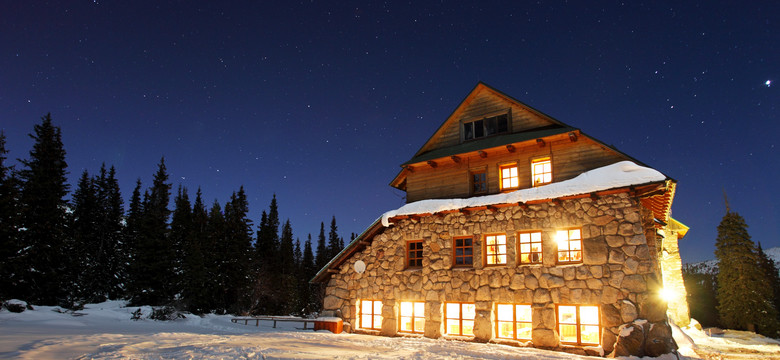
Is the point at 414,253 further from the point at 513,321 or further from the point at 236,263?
the point at 236,263

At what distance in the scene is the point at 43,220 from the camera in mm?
25797

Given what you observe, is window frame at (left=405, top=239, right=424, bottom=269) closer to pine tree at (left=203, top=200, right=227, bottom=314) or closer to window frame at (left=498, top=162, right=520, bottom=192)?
window frame at (left=498, top=162, right=520, bottom=192)

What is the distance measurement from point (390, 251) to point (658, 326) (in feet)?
31.8

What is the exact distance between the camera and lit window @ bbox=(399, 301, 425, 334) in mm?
15984

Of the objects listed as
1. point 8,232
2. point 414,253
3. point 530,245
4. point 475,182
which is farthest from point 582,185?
point 8,232

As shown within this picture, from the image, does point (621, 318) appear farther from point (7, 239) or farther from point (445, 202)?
point (7, 239)

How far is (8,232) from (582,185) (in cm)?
2859

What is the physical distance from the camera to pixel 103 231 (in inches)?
1603

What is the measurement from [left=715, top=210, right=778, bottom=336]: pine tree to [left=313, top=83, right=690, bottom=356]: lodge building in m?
21.8

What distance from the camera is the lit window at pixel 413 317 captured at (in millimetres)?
15984

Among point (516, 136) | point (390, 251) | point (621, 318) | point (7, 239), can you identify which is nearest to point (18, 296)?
point (7, 239)

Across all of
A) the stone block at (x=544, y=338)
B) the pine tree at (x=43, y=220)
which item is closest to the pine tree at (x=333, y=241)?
the pine tree at (x=43, y=220)

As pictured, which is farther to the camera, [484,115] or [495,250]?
[484,115]

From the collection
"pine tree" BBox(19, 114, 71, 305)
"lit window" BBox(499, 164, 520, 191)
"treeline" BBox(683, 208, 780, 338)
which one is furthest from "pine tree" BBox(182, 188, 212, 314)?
"treeline" BBox(683, 208, 780, 338)
